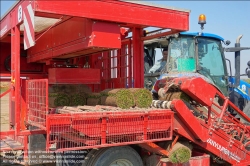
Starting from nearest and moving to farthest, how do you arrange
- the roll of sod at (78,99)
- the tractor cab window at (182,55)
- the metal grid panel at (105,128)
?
the metal grid panel at (105,128)
the roll of sod at (78,99)
the tractor cab window at (182,55)

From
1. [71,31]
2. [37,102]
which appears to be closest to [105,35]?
[71,31]

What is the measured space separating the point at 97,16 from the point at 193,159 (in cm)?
233

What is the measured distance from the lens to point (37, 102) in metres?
3.75

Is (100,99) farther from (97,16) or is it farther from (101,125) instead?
(97,16)

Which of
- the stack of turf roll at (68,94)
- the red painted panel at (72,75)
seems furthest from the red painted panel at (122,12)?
the stack of turf roll at (68,94)

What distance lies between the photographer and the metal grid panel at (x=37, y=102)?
11.5 feet

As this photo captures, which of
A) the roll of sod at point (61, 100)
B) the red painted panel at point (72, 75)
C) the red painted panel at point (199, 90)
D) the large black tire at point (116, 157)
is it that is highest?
the red painted panel at point (72, 75)

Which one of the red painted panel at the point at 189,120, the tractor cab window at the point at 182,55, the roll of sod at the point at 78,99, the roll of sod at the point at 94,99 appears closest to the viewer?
the red painted panel at the point at 189,120


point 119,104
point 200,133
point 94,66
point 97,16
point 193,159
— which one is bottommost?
point 193,159

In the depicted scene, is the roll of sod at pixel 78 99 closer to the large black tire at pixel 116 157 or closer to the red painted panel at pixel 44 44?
the red painted panel at pixel 44 44

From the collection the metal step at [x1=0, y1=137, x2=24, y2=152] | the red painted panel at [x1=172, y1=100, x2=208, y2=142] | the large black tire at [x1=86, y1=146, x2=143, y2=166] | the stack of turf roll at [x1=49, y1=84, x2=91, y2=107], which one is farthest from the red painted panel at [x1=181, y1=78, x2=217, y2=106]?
the metal step at [x1=0, y1=137, x2=24, y2=152]

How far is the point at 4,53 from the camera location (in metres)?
5.93

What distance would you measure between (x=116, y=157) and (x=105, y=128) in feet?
1.75

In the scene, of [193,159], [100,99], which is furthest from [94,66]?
[193,159]
